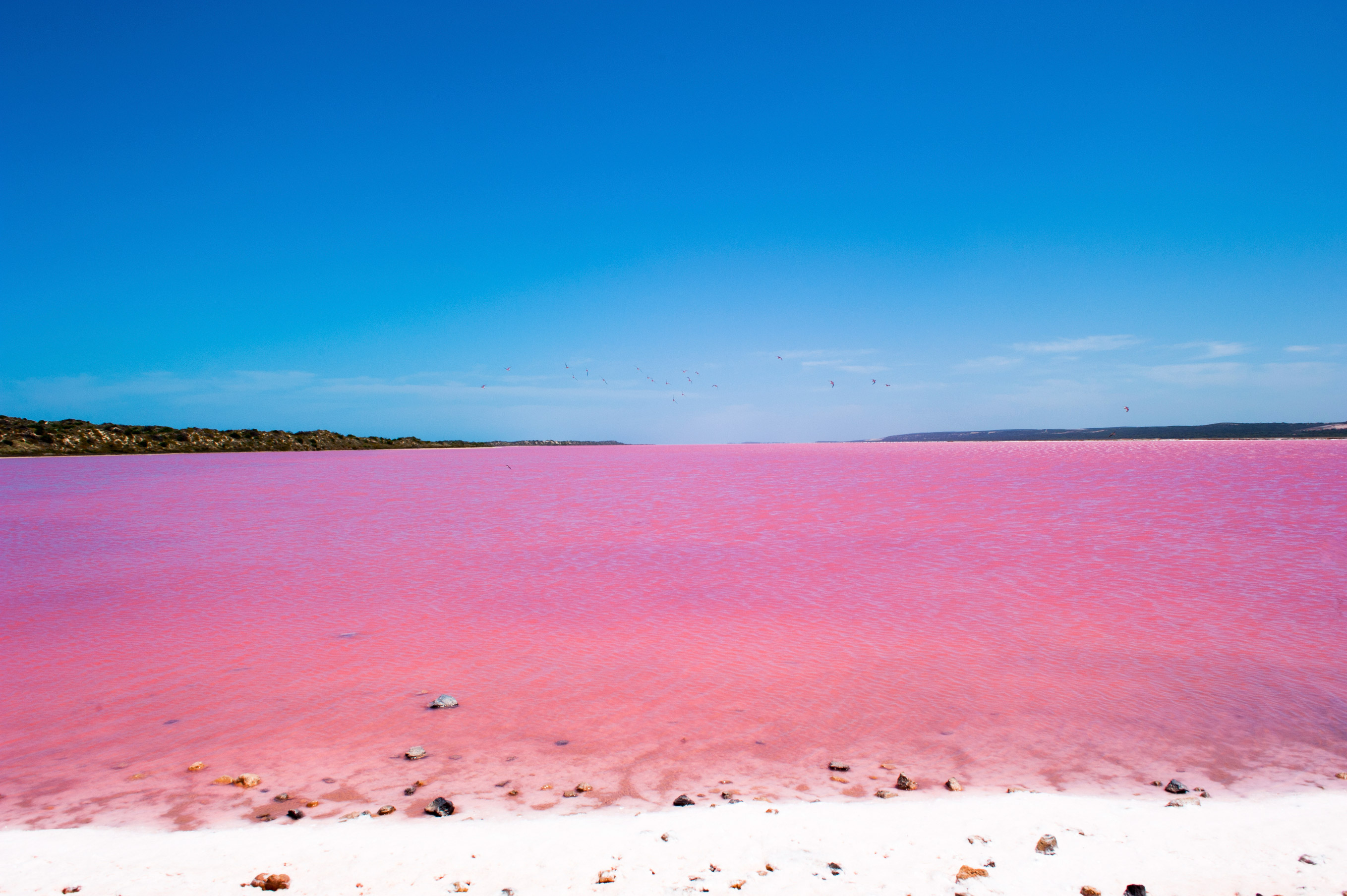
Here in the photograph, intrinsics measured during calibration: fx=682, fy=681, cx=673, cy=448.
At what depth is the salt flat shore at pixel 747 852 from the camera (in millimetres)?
3486

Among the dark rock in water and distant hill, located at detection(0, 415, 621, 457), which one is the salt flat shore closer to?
the dark rock in water

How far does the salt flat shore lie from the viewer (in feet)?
11.4

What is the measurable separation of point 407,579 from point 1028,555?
442 inches

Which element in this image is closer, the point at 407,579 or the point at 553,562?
the point at 407,579

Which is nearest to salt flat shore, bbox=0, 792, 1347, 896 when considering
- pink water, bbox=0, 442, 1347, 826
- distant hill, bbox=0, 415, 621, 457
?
pink water, bbox=0, 442, 1347, 826

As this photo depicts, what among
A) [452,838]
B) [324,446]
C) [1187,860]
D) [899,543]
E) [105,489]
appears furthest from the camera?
[324,446]

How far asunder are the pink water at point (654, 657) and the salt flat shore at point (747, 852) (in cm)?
43

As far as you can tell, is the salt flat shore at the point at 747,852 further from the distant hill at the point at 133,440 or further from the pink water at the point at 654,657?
the distant hill at the point at 133,440

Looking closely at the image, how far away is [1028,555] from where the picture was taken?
1288 centimetres

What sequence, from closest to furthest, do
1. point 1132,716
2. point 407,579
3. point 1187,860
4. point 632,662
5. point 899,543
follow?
point 1187,860
point 1132,716
point 632,662
point 407,579
point 899,543

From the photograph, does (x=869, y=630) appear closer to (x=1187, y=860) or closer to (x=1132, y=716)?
(x=1132, y=716)

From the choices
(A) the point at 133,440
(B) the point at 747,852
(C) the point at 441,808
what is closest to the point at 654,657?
(C) the point at 441,808

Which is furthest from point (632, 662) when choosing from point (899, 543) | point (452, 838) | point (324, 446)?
point (324, 446)

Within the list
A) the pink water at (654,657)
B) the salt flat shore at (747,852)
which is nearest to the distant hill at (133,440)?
the pink water at (654,657)
